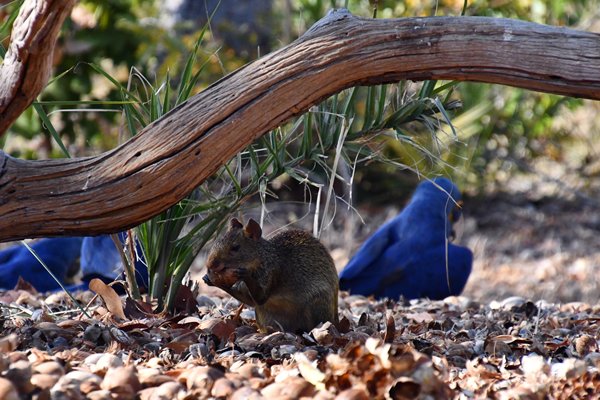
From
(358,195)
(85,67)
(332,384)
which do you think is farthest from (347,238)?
(332,384)

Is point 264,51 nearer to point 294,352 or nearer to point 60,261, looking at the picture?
point 60,261

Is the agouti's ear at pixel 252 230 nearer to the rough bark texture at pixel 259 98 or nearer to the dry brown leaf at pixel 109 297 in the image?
the rough bark texture at pixel 259 98

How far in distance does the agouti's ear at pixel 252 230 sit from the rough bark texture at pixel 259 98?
31cm

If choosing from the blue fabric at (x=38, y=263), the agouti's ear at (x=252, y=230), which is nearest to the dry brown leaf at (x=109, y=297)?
the agouti's ear at (x=252, y=230)

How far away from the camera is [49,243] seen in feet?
17.6

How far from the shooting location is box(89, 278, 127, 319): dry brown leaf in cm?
343

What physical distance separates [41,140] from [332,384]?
7.09 m

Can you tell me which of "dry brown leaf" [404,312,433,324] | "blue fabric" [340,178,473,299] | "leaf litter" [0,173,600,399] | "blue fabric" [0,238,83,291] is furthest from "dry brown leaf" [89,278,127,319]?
"blue fabric" [340,178,473,299]

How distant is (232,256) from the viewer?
3.32 m

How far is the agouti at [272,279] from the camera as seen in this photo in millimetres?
3311

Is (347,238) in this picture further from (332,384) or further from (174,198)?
(332,384)

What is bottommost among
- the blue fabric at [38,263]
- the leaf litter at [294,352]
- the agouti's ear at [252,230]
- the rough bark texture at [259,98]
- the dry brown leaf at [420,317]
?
the blue fabric at [38,263]

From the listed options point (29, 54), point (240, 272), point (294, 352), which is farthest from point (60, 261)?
point (294, 352)

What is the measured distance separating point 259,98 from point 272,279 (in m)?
0.66
